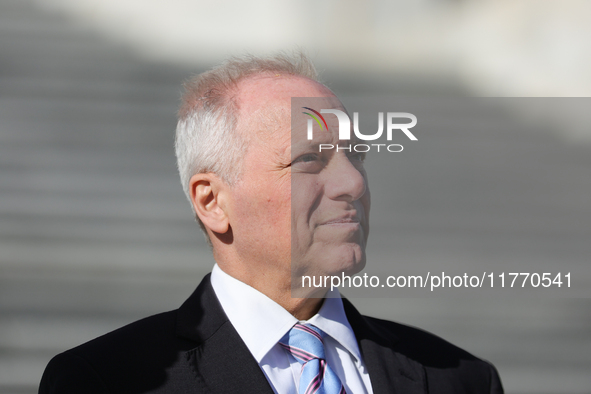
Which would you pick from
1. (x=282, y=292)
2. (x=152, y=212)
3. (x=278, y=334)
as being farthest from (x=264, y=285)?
(x=152, y=212)

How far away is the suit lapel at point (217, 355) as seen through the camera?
1.49m

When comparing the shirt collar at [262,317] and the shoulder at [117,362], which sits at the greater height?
the shirt collar at [262,317]

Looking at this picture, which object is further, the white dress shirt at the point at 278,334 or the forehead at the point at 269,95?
the forehead at the point at 269,95

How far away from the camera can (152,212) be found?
3506 millimetres

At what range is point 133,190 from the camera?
351cm

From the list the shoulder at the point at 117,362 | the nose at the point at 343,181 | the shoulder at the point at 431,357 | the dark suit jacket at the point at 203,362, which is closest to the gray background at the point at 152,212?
the shoulder at the point at 431,357

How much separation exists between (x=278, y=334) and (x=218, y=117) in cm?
72

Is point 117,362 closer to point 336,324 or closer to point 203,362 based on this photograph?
point 203,362

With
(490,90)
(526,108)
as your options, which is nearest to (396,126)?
(490,90)

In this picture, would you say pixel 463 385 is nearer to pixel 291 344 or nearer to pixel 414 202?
pixel 291 344

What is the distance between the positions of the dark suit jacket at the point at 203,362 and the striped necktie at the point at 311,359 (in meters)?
0.12

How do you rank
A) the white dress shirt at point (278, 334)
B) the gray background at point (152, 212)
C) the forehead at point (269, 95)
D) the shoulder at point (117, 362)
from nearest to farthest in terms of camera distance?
1. the shoulder at point (117, 362)
2. the white dress shirt at point (278, 334)
3. the forehead at point (269, 95)
4. the gray background at point (152, 212)

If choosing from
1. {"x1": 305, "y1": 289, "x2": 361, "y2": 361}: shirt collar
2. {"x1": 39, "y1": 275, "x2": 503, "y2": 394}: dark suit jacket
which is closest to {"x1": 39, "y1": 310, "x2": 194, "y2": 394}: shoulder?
Answer: {"x1": 39, "y1": 275, "x2": 503, "y2": 394}: dark suit jacket

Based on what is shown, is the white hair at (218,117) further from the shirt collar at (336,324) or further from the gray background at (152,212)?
the gray background at (152,212)
